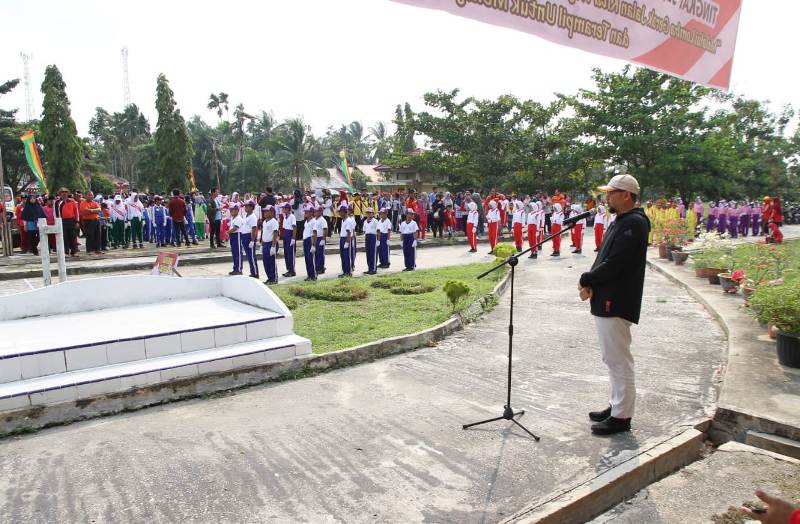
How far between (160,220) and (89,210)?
2823mm

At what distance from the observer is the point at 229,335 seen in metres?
5.54

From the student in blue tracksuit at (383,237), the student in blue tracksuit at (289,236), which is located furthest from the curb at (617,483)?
the student in blue tracksuit at (383,237)

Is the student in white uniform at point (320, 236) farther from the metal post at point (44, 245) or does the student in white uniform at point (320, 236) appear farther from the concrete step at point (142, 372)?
the concrete step at point (142, 372)

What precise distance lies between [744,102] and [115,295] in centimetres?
4482

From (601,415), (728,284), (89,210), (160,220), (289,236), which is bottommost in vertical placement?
(601,415)

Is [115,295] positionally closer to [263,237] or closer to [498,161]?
[263,237]

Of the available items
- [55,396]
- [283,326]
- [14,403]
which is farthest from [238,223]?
[14,403]

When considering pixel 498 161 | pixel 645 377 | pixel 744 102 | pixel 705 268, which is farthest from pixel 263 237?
pixel 744 102

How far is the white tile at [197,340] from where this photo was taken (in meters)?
5.28

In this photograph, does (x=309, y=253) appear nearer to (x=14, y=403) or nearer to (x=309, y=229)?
(x=309, y=229)

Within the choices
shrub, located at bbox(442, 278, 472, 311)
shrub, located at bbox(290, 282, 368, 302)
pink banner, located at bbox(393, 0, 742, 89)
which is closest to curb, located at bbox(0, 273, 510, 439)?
shrub, located at bbox(442, 278, 472, 311)

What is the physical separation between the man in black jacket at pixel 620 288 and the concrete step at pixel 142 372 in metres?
3.08

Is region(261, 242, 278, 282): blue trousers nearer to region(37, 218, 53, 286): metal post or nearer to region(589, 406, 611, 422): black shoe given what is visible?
region(37, 218, 53, 286): metal post

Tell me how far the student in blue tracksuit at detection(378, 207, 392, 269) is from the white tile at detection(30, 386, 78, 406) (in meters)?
9.63
